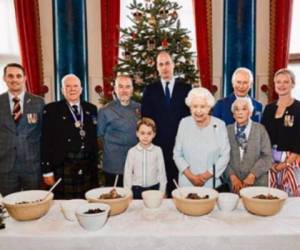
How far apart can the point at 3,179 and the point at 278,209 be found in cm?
201

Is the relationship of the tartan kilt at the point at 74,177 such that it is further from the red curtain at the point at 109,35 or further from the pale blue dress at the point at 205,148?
the red curtain at the point at 109,35

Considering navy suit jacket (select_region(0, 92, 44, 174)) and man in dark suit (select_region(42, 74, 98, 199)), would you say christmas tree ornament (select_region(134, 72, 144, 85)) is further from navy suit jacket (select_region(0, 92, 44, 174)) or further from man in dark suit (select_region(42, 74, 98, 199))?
navy suit jacket (select_region(0, 92, 44, 174))

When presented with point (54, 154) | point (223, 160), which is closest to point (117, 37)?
point (54, 154)

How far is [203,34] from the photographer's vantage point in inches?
204

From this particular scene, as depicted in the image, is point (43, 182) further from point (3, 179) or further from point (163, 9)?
point (163, 9)

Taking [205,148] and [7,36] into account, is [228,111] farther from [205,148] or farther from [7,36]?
[7,36]

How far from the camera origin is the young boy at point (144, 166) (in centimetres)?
266

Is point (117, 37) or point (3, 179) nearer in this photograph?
point (3, 179)

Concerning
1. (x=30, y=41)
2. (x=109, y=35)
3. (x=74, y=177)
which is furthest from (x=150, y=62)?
(x=30, y=41)

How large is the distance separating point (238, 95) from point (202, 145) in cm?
77

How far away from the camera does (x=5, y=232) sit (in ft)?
5.70

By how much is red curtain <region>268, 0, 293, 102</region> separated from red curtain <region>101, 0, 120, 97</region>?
2.09 m

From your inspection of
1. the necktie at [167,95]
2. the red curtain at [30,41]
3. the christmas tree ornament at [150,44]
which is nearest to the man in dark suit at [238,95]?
the necktie at [167,95]

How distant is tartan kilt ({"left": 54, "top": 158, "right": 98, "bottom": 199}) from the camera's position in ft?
9.41
